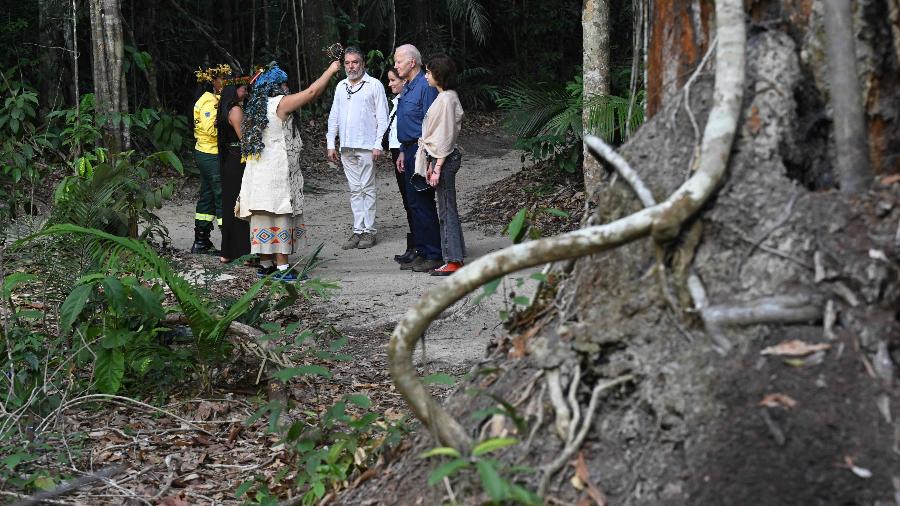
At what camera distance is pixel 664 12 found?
11.2 feet

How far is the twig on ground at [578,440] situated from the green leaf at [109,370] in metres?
2.91

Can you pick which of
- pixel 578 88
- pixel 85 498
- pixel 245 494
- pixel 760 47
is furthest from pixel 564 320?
pixel 578 88

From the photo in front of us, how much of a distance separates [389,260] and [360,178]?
3.34 feet

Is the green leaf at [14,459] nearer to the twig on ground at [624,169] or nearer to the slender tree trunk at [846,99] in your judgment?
the twig on ground at [624,169]

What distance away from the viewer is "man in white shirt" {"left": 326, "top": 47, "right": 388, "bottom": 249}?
1026 centimetres

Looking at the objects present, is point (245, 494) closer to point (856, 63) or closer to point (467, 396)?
point (467, 396)

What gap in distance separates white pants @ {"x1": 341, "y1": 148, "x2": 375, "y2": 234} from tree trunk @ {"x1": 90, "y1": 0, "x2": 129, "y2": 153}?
2.39 m

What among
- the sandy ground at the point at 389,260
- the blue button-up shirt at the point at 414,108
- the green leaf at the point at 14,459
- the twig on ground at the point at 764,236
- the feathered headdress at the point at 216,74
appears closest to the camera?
the twig on ground at the point at 764,236

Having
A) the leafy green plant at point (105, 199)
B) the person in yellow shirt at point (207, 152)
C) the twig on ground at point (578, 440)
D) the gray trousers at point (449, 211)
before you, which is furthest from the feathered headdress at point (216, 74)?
the twig on ground at point (578, 440)

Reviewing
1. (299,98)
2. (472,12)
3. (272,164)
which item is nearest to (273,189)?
(272,164)

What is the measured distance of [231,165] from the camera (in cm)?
938

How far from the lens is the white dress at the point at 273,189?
8469mm

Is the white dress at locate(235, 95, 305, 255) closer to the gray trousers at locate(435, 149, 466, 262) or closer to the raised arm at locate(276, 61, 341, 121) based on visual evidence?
the raised arm at locate(276, 61, 341, 121)

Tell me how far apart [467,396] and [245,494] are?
134cm
